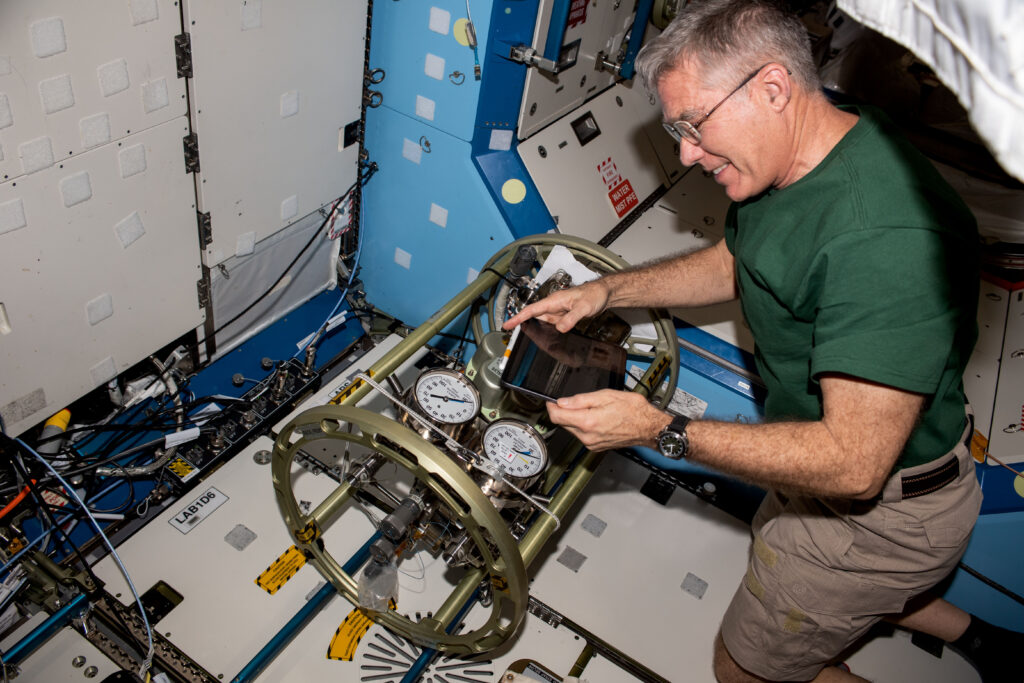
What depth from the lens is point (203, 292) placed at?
3.19 metres

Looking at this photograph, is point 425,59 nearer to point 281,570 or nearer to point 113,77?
point 113,77

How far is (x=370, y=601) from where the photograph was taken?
248 cm

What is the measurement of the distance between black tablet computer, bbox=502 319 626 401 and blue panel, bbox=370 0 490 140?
45.9 inches

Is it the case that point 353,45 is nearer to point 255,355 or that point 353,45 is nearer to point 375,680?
point 255,355

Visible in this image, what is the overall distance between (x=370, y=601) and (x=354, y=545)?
0.48m

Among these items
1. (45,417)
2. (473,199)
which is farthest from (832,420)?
(45,417)

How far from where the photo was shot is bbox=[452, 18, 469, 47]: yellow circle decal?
2930mm

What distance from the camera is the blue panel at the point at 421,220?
3.31m

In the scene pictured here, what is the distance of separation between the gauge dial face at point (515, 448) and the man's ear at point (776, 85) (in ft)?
3.81

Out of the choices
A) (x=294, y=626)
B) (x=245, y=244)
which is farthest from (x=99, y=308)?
(x=294, y=626)

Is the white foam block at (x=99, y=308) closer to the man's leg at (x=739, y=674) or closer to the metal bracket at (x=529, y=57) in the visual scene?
the metal bracket at (x=529, y=57)

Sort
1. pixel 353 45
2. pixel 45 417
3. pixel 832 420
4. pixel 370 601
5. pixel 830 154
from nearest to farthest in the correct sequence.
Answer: pixel 832 420 → pixel 830 154 → pixel 370 601 → pixel 45 417 → pixel 353 45

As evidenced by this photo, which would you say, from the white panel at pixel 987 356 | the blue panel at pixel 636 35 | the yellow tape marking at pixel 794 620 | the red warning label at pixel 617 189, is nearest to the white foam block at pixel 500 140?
the red warning label at pixel 617 189

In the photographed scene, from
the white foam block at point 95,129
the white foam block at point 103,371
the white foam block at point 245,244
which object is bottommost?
the white foam block at point 103,371
